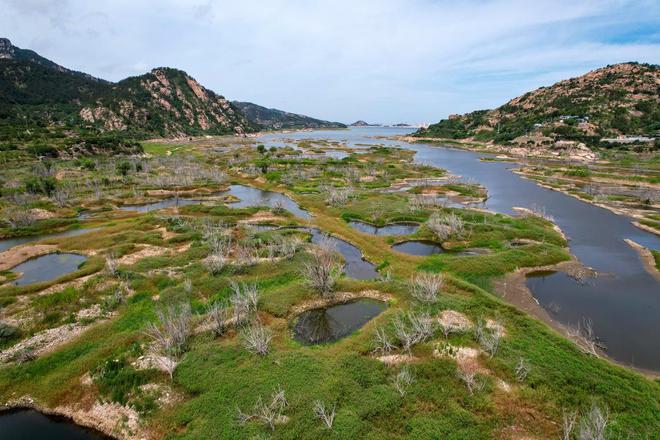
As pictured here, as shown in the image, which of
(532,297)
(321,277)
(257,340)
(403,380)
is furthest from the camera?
(532,297)

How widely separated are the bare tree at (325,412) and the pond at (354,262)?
18780mm

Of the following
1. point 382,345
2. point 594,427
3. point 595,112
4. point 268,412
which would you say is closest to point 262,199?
point 382,345

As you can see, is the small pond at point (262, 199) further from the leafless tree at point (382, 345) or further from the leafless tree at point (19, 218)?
the leafless tree at point (382, 345)

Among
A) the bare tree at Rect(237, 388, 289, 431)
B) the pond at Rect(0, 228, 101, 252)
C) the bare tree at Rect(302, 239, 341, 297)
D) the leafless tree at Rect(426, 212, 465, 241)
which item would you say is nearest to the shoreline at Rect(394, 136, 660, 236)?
the leafless tree at Rect(426, 212, 465, 241)

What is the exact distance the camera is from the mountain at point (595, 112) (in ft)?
463

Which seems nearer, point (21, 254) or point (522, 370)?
point (522, 370)

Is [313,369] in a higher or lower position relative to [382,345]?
lower

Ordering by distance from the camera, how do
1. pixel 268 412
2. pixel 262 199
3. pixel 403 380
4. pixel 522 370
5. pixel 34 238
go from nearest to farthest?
pixel 268 412
pixel 403 380
pixel 522 370
pixel 34 238
pixel 262 199

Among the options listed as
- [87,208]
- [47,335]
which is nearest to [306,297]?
[47,335]

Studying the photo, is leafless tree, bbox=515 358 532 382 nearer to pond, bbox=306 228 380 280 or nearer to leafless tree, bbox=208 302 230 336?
pond, bbox=306 228 380 280

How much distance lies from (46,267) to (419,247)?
45.2m

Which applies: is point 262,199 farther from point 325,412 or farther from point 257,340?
point 325,412

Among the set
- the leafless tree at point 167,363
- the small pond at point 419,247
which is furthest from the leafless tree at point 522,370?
the small pond at point 419,247

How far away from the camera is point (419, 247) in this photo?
4591 cm
